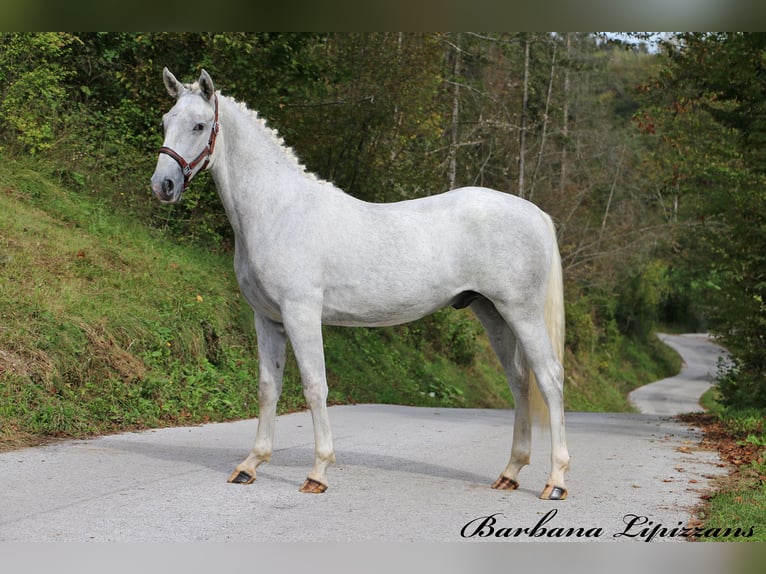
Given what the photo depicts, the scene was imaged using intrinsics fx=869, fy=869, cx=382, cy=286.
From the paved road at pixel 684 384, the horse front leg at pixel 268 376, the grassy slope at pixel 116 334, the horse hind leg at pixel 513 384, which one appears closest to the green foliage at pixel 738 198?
the paved road at pixel 684 384

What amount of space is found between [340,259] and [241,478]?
1.80m

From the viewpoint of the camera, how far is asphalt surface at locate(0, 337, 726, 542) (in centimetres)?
511

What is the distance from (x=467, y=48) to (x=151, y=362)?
21024 mm

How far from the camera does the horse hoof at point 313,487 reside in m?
6.20

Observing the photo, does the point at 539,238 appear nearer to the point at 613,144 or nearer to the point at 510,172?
the point at 510,172

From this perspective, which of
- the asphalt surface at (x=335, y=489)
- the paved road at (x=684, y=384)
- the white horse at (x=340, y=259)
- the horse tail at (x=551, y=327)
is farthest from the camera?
the paved road at (x=684, y=384)

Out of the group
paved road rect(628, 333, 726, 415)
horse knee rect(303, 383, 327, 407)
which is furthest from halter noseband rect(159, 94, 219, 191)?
paved road rect(628, 333, 726, 415)

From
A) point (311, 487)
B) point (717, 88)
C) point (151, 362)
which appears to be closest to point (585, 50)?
point (717, 88)

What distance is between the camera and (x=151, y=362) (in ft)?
33.8

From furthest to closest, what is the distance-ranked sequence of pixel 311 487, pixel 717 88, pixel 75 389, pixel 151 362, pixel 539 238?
pixel 717 88 → pixel 151 362 → pixel 75 389 → pixel 539 238 → pixel 311 487

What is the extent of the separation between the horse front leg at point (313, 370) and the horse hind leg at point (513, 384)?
140 centimetres

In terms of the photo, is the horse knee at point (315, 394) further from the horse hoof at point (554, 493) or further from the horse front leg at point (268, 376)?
the horse hoof at point (554, 493)

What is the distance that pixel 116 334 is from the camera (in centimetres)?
1009

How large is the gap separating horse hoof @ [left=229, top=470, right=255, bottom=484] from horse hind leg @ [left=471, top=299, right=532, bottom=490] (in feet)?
6.11
